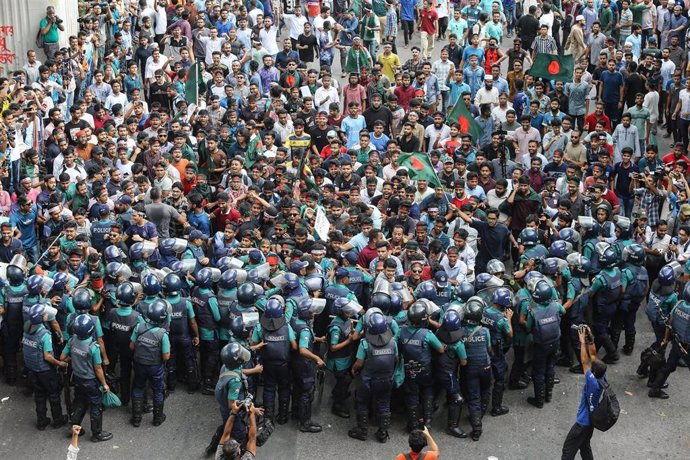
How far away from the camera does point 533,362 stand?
14.3m

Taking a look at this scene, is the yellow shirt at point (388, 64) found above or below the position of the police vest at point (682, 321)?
above

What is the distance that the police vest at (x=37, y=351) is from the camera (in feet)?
44.1

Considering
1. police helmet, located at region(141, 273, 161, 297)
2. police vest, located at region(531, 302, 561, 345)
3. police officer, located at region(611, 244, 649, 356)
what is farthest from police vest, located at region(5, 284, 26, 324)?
police officer, located at region(611, 244, 649, 356)

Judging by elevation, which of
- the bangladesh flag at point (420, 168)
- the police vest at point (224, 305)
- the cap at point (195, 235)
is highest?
the bangladesh flag at point (420, 168)

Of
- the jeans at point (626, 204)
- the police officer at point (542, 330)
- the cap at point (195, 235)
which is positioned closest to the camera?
the police officer at point (542, 330)

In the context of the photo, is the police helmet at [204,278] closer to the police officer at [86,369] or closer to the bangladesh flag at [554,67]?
the police officer at [86,369]

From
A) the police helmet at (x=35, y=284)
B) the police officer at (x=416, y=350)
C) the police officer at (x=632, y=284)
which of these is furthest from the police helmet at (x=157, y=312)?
the police officer at (x=632, y=284)

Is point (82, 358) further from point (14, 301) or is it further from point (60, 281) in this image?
point (14, 301)

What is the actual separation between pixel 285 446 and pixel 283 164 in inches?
237

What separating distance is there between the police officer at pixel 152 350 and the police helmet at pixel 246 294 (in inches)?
35.7

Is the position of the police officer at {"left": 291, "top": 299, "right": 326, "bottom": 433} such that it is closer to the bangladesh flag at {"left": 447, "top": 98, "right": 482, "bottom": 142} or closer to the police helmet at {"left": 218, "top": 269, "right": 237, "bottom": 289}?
the police helmet at {"left": 218, "top": 269, "right": 237, "bottom": 289}

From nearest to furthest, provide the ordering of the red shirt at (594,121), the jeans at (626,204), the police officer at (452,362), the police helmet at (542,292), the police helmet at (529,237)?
the police officer at (452,362), the police helmet at (542,292), the police helmet at (529,237), the jeans at (626,204), the red shirt at (594,121)

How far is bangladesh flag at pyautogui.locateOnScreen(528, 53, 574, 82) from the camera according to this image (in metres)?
21.5

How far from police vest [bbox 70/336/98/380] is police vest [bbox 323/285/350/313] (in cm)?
302
